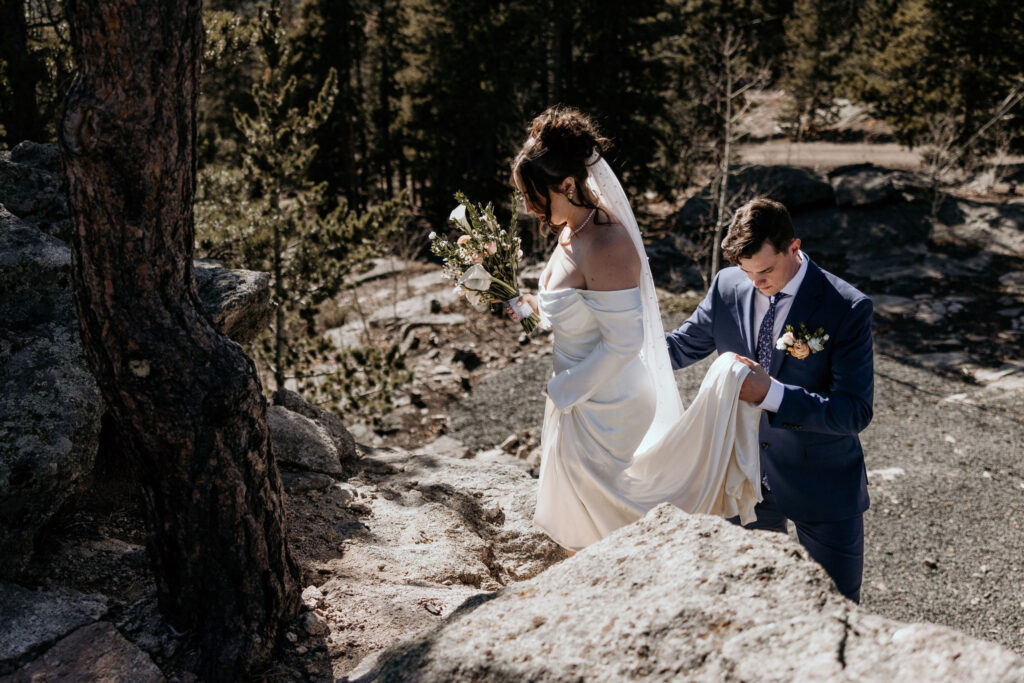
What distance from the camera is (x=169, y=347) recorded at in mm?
2762

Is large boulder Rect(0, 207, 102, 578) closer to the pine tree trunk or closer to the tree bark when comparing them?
the tree bark

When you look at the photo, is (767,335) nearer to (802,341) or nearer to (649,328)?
(802,341)

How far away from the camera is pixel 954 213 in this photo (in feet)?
56.3

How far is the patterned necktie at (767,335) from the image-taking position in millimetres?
3463

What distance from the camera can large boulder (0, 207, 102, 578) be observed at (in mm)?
3318

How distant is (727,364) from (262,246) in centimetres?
733

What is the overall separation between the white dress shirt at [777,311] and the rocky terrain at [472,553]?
0.85m

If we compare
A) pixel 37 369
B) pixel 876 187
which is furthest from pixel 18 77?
pixel 876 187

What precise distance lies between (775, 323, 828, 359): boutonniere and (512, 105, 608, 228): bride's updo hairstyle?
118 cm

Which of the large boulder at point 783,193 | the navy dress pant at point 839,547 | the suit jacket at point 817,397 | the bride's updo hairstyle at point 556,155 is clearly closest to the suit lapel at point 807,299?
the suit jacket at point 817,397

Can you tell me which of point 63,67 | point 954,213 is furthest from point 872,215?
point 63,67

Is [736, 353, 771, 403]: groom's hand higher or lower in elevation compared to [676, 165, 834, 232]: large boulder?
lower

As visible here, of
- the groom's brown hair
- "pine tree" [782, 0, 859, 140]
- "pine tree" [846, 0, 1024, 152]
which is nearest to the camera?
the groom's brown hair

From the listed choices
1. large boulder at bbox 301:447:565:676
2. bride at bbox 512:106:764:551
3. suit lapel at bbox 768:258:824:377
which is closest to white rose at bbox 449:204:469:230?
bride at bbox 512:106:764:551
